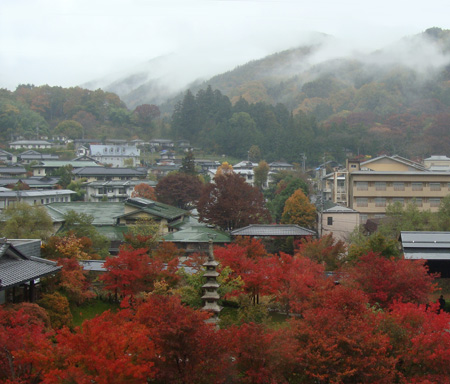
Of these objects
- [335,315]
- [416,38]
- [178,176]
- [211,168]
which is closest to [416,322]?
[335,315]

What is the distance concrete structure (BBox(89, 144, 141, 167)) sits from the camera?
69.5m

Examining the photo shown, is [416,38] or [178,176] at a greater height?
[416,38]

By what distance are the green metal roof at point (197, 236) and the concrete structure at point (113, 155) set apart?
4076 centimetres

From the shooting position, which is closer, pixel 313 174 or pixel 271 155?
pixel 313 174

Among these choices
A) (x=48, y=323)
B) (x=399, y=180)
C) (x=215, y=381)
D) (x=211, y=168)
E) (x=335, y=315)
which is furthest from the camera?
(x=211, y=168)

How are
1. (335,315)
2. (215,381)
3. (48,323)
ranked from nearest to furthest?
(215,381)
(335,315)
(48,323)

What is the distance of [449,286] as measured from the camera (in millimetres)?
19641

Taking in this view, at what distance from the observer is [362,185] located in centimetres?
3378

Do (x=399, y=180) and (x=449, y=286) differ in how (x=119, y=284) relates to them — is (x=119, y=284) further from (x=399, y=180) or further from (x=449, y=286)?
(x=399, y=180)

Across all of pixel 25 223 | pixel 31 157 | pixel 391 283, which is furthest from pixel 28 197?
pixel 391 283

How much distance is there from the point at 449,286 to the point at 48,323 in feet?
47.6

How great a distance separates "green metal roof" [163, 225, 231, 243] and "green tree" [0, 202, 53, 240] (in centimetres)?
690

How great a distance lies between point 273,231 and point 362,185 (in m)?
8.23

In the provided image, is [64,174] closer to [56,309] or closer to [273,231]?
[273,231]
